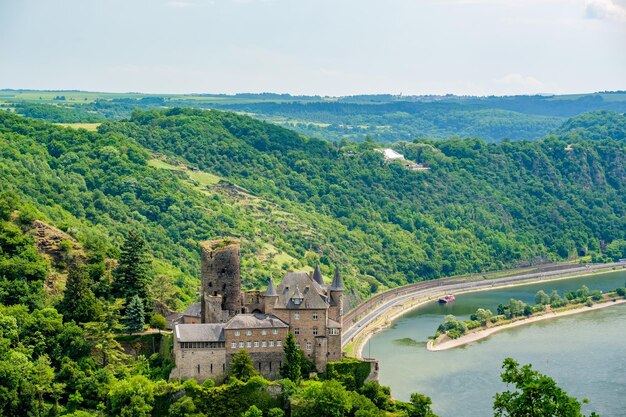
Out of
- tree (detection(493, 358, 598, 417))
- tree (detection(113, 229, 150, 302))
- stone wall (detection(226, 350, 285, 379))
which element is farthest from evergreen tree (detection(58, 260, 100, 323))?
tree (detection(493, 358, 598, 417))

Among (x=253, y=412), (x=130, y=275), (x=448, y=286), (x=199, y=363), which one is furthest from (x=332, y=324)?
(x=448, y=286)

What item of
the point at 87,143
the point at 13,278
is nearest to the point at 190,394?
the point at 13,278

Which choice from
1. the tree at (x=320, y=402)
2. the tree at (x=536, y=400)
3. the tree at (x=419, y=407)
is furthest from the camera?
the tree at (x=419, y=407)

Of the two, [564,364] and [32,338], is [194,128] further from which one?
[32,338]

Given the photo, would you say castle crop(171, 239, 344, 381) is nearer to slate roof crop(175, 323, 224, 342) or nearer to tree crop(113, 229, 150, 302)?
slate roof crop(175, 323, 224, 342)

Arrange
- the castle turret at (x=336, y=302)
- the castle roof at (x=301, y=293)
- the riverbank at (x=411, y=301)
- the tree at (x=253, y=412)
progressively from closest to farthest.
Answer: the tree at (x=253, y=412) → the castle roof at (x=301, y=293) → the castle turret at (x=336, y=302) → the riverbank at (x=411, y=301)

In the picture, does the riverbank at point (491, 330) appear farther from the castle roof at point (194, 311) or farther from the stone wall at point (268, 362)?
the stone wall at point (268, 362)

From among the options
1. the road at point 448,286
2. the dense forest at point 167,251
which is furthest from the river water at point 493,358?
the dense forest at point 167,251

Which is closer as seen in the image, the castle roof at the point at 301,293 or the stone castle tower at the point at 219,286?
the castle roof at the point at 301,293
